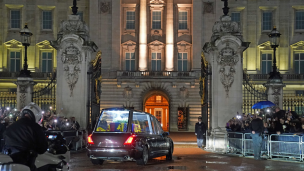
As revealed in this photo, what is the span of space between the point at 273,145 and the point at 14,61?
4109 cm

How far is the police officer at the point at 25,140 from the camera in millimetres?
6928

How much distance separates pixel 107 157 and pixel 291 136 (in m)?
6.55

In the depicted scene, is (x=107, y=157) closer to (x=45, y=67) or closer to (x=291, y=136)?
(x=291, y=136)

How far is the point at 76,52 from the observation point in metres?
20.6

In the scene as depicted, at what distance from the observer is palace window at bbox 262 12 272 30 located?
53125 mm

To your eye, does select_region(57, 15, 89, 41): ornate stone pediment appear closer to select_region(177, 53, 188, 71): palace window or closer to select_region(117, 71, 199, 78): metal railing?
select_region(117, 71, 199, 78): metal railing

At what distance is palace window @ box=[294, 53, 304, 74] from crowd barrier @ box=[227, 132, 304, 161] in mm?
35722

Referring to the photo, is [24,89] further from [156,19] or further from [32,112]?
[156,19]

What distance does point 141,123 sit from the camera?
15273 millimetres

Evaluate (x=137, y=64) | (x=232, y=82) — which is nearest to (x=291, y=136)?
(x=232, y=82)

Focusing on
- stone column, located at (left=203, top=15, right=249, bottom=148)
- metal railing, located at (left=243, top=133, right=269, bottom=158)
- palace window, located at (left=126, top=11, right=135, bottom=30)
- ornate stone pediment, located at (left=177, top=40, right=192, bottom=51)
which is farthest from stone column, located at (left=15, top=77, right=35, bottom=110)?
ornate stone pediment, located at (left=177, top=40, right=192, bottom=51)

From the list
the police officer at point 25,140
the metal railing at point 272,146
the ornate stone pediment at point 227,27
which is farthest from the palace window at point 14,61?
the police officer at point 25,140

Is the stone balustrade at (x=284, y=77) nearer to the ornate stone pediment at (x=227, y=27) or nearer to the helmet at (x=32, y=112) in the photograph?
the ornate stone pediment at (x=227, y=27)

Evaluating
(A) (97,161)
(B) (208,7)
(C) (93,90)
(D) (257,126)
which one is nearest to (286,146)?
(D) (257,126)
